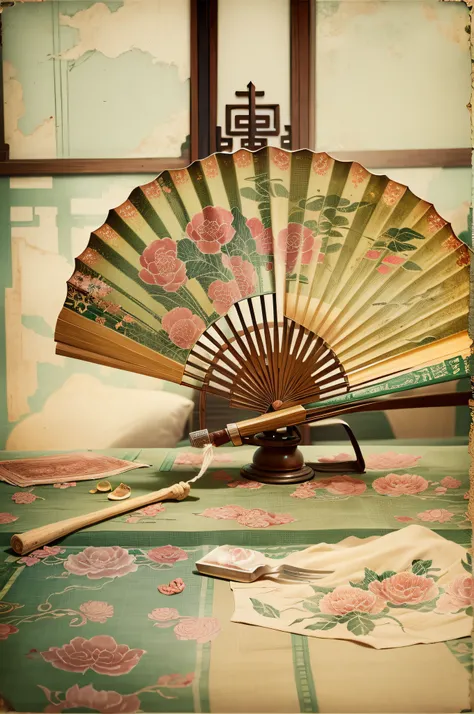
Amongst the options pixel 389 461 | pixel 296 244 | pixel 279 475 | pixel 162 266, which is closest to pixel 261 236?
pixel 296 244

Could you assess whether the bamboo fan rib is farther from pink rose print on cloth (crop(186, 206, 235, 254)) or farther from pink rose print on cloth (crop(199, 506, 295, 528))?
pink rose print on cloth (crop(199, 506, 295, 528))

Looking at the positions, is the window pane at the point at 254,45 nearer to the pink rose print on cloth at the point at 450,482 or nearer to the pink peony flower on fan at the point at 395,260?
the pink peony flower on fan at the point at 395,260

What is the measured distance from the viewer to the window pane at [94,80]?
193cm

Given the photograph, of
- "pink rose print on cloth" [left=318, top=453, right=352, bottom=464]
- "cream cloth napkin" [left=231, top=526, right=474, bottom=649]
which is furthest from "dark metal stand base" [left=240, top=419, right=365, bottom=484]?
"cream cloth napkin" [left=231, top=526, right=474, bottom=649]

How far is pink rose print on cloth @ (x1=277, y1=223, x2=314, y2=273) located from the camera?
1370 millimetres

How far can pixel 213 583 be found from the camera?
2.87 feet

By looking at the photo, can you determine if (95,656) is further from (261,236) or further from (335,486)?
(261,236)

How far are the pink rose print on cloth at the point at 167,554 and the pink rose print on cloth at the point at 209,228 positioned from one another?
64 centimetres

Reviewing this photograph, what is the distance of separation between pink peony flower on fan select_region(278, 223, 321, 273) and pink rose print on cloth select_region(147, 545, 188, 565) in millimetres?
655

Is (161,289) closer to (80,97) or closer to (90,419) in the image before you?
(90,419)

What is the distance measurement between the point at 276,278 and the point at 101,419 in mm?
932

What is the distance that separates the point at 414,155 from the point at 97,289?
3.86 ft

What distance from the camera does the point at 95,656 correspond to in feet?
2.28

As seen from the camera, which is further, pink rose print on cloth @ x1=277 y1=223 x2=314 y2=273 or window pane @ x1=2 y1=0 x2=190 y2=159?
window pane @ x1=2 y1=0 x2=190 y2=159
